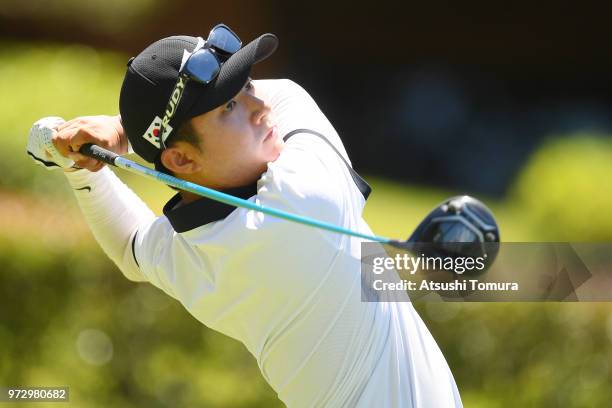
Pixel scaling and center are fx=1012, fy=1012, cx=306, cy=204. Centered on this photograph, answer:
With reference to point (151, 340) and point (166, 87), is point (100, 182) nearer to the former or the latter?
point (166, 87)

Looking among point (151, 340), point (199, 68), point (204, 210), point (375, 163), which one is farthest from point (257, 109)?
point (375, 163)

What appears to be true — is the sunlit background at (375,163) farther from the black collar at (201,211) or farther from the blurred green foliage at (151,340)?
the black collar at (201,211)

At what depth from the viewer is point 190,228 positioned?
8.85 ft

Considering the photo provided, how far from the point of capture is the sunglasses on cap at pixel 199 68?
2.61 meters

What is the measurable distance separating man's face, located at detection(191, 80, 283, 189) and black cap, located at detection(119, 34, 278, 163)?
0.12ft

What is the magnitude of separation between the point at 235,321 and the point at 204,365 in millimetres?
1899

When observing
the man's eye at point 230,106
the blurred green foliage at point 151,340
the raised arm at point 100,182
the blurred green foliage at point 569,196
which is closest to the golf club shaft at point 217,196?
the raised arm at point 100,182

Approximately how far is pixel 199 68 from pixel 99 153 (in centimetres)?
41

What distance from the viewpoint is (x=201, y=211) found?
8.71ft

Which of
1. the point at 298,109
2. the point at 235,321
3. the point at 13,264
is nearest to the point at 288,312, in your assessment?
the point at 235,321

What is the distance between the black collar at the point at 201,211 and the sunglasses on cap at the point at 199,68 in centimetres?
18

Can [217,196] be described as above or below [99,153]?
below

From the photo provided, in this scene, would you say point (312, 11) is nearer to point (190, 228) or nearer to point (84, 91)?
point (84, 91)

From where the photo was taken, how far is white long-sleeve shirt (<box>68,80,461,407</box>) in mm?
2592
